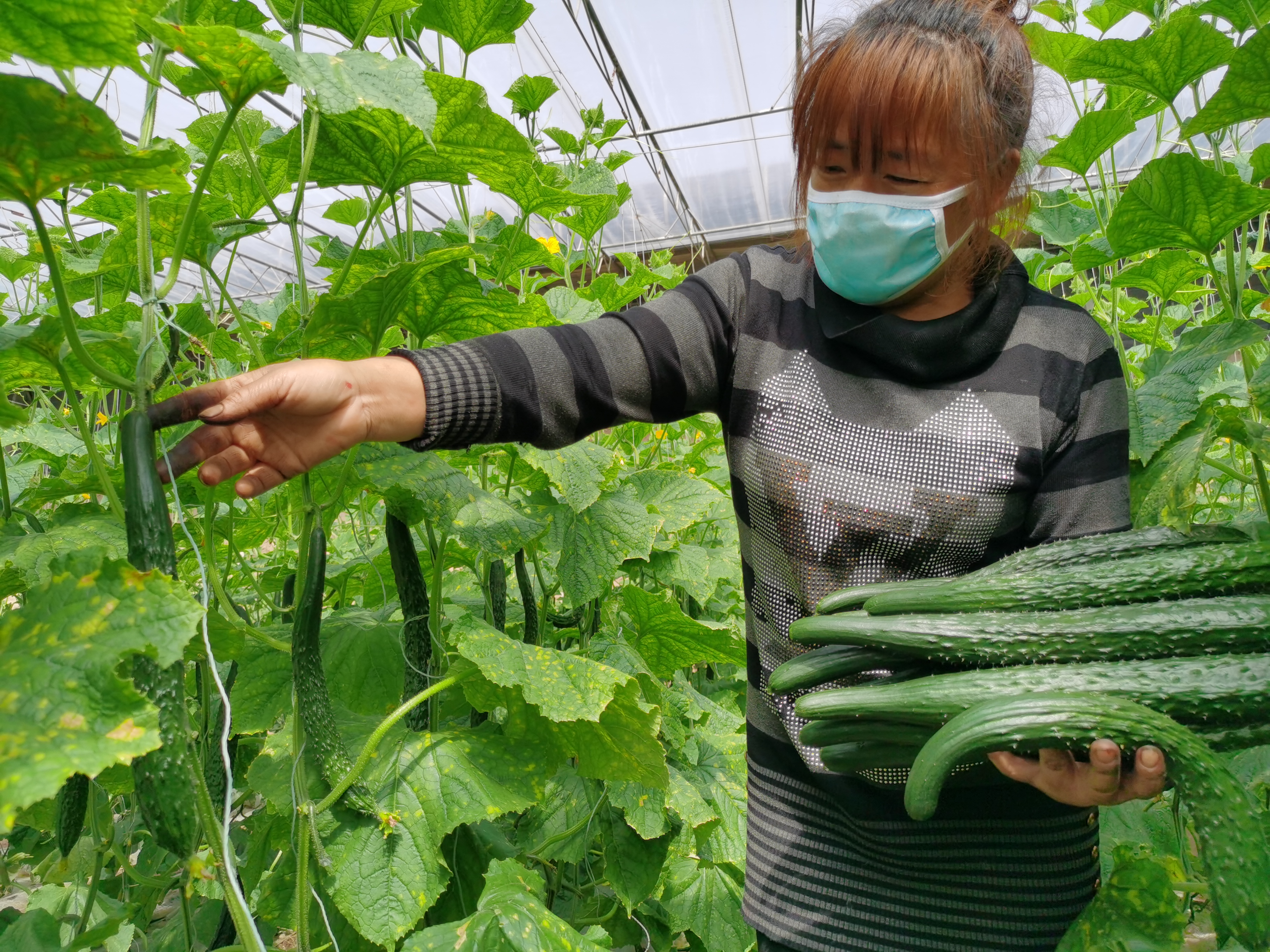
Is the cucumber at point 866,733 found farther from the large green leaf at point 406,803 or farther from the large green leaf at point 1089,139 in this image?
the large green leaf at point 1089,139

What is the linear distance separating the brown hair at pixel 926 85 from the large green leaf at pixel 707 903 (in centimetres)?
139

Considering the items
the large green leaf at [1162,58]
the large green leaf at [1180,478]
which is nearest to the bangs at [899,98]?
the large green leaf at [1162,58]

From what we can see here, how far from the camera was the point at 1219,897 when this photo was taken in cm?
101

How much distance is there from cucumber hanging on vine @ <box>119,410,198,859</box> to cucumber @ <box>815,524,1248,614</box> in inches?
31.4

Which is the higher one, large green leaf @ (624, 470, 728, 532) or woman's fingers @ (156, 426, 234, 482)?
woman's fingers @ (156, 426, 234, 482)

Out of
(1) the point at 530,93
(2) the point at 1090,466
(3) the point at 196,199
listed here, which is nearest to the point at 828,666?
(2) the point at 1090,466

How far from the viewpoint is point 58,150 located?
0.78 metres

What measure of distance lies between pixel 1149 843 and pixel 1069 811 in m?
0.83

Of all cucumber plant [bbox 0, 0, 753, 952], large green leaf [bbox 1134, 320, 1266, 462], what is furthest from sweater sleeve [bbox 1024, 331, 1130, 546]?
cucumber plant [bbox 0, 0, 753, 952]

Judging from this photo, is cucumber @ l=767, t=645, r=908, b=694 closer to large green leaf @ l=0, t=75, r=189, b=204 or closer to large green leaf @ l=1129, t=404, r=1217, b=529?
large green leaf @ l=1129, t=404, r=1217, b=529

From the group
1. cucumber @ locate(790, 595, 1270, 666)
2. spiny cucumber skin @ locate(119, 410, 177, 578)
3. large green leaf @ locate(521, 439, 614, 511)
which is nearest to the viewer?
spiny cucumber skin @ locate(119, 410, 177, 578)

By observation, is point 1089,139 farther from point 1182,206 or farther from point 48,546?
point 48,546

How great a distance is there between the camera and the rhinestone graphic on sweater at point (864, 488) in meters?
1.36

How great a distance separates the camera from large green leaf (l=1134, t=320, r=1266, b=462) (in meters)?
1.42
